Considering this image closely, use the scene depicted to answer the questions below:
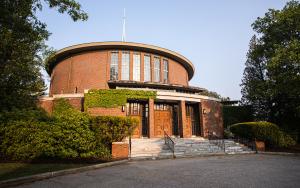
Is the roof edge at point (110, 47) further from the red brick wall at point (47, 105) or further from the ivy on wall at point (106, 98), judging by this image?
the ivy on wall at point (106, 98)

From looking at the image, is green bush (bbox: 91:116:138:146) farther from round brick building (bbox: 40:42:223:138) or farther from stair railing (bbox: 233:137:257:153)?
stair railing (bbox: 233:137:257:153)

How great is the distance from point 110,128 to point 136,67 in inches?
533

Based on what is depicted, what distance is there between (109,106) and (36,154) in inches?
345

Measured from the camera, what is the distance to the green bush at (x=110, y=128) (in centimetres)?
1173

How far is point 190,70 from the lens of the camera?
32.8m

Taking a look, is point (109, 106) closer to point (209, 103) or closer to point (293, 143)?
point (209, 103)

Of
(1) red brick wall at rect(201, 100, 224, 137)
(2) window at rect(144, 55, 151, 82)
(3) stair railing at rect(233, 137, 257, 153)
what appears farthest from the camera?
(2) window at rect(144, 55, 151, 82)

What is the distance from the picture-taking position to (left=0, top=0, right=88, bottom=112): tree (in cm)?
1098

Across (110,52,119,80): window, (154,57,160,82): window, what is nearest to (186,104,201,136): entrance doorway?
(154,57,160,82): window

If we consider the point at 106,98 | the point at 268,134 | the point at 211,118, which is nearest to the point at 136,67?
the point at 106,98

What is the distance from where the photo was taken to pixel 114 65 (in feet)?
79.7

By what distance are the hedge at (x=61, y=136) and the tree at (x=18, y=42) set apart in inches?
171

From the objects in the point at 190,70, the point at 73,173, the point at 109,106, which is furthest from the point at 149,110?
the point at 190,70

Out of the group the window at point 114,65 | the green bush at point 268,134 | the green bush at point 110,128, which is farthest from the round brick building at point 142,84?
the green bush at point 110,128
